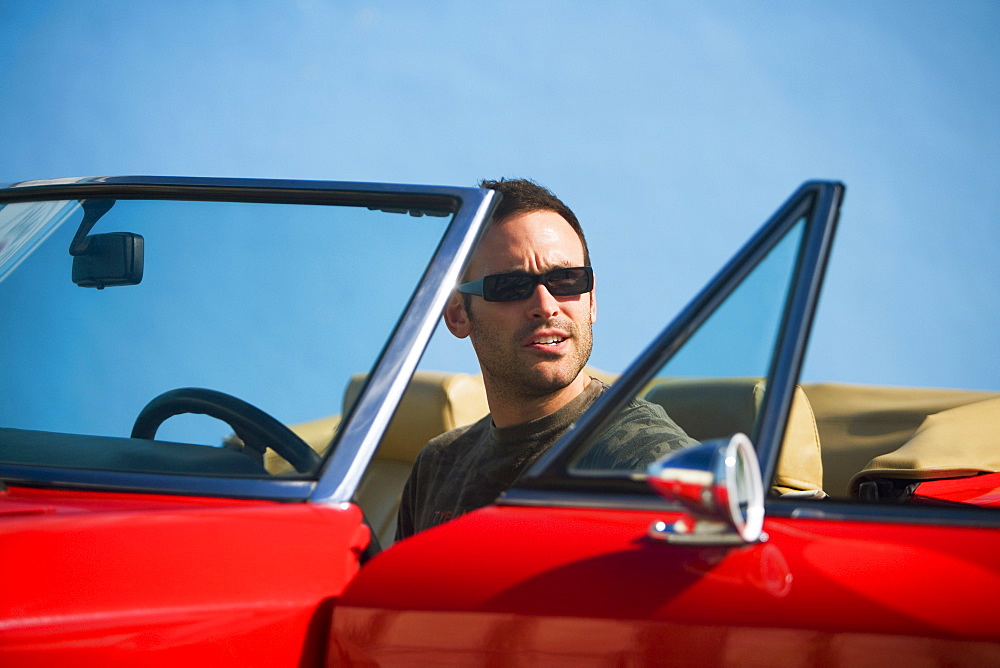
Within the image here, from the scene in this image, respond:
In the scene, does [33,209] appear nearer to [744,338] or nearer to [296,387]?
[296,387]

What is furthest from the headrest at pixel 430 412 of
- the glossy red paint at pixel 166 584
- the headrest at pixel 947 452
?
the glossy red paint at pixel 166 584

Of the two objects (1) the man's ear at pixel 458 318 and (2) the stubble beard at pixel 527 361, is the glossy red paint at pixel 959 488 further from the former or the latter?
(1) the man's ear at pixel 458 318

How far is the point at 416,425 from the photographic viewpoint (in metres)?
4.07

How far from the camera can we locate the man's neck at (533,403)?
2139 mm

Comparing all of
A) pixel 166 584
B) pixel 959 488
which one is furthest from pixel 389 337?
pixel 959 488

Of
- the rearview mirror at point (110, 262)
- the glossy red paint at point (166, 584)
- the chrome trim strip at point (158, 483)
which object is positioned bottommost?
the glossy red paint at point (166, 584)

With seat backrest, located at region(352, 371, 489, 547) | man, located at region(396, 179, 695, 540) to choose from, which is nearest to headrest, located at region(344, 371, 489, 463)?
seat backrest, located at region(352, 371, 489, 547)

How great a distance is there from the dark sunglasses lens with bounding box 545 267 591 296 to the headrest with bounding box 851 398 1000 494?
3.17ft

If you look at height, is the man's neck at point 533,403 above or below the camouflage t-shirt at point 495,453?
above

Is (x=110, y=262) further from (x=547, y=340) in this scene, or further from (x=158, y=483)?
(x=547, y=340)

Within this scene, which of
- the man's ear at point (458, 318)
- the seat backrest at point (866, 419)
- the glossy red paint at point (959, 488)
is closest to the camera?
the glossy red paint at point (959, 488)

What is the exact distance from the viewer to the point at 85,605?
0.90m

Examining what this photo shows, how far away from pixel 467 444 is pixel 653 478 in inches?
60.9

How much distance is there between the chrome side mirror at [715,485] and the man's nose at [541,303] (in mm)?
1055
